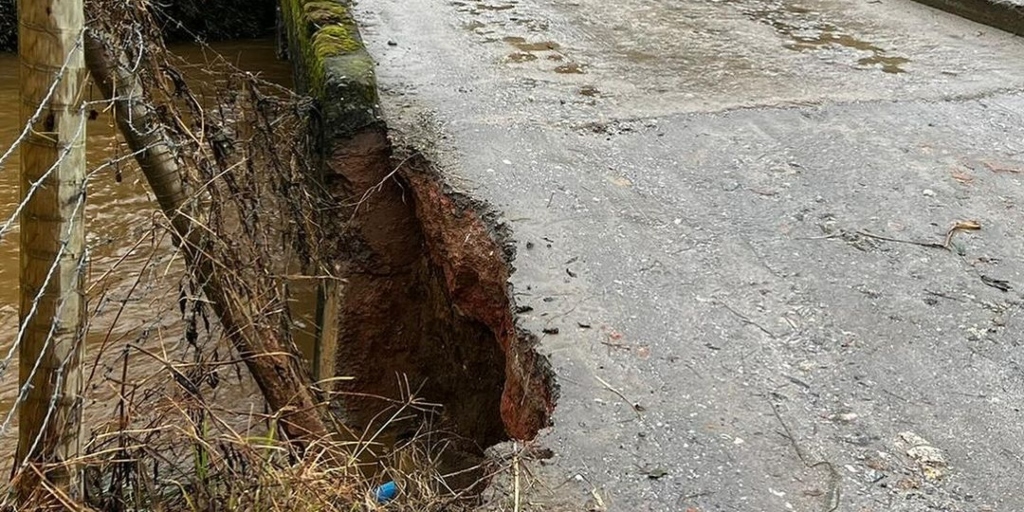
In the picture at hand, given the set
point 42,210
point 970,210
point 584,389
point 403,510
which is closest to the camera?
point 42,210

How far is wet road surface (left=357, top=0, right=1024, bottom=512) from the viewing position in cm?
256

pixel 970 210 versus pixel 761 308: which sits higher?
pixel 970 210

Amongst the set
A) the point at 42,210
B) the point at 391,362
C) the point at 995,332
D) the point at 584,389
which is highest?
the point at 42,210

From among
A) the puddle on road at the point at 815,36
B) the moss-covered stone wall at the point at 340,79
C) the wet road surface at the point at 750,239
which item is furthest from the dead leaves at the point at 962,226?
the moss-covered stone wall at the point at 340,79

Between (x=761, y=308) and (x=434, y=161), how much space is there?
60.7 inches

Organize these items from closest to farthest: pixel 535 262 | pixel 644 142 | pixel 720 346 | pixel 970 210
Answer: pixel 720 346 < pixel 535 262 < pixel 970 210 < pixel 644 142

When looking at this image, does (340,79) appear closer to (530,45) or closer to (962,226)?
(530,45)

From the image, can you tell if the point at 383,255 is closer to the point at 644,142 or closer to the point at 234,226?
the point at 234,226

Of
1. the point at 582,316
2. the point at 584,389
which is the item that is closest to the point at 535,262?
the point at 582,316

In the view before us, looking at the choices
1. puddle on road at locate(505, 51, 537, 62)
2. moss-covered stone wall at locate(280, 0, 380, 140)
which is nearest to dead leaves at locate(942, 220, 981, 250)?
moss-covered stone wall at locate(280, 0, 380, 140)

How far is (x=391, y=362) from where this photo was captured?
14.8 feet

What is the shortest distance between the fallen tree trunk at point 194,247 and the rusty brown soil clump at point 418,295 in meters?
0.64

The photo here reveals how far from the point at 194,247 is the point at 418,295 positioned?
1806 mm

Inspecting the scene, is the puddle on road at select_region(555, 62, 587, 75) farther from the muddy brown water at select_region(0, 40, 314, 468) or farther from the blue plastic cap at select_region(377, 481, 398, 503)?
the blue plastic cap at select_region(377, 481, 398, 503)
